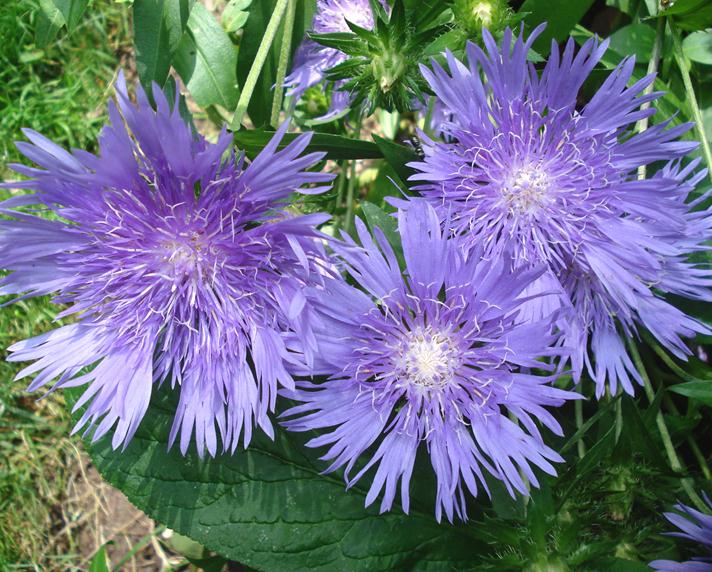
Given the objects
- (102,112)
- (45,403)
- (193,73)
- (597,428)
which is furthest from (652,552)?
(102,112)

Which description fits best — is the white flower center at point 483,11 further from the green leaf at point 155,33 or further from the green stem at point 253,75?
the green leaf at point 155,33

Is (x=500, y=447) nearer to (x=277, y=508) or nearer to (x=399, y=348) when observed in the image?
(x=399, y=348)

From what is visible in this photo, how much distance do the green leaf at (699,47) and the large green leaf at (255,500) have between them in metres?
1.05

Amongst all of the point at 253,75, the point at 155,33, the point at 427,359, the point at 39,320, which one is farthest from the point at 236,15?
the point at 39,320

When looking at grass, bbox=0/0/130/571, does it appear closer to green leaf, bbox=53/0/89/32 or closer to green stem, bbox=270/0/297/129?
green leaf, bbox=53/0/89/32

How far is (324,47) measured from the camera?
1526 mm

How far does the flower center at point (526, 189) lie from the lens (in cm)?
116

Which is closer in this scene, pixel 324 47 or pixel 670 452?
pixel 670 452

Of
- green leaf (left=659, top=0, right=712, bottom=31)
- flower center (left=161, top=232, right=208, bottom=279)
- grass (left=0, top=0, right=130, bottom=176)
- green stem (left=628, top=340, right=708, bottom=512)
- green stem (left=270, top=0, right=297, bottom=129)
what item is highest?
grass (left=0, top=0, right=130, bottom=176)

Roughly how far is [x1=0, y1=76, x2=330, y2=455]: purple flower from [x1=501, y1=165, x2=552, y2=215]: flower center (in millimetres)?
349

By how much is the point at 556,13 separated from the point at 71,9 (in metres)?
0.92

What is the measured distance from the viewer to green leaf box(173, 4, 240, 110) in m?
1.46

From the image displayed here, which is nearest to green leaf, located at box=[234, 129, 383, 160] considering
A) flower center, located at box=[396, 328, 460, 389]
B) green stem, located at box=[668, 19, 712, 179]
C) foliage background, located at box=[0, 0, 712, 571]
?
foliage background, located at box=[0, 0, 712, 571]

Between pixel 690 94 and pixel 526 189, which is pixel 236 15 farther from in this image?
pixel 690 94
